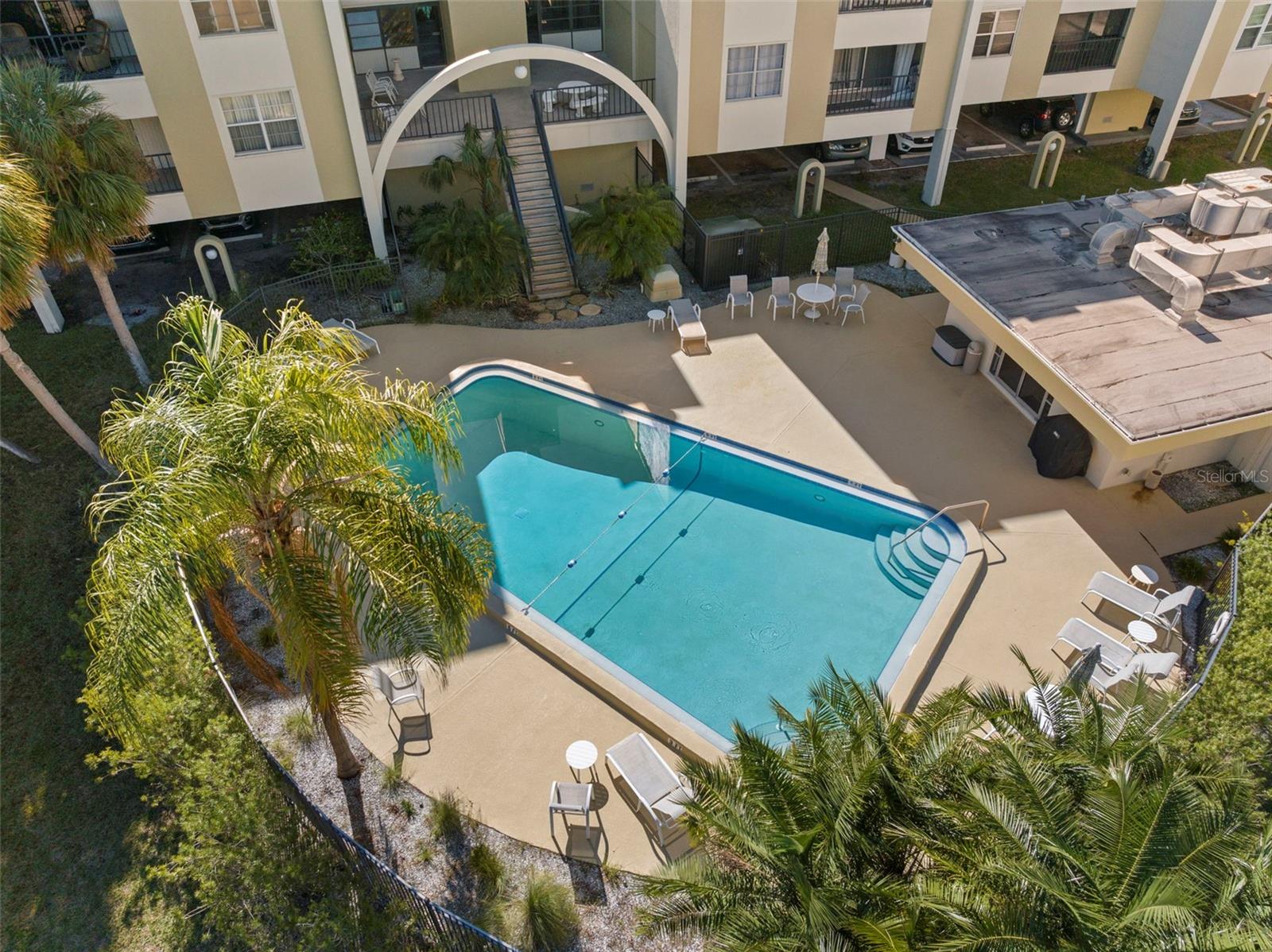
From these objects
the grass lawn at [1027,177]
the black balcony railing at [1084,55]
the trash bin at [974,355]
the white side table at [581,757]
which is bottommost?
the white side table at [581,757]

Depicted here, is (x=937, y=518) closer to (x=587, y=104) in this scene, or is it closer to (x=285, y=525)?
(x=285, y=525)

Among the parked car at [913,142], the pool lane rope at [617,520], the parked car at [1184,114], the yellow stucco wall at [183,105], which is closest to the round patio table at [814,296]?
the pool lane rope at [617,520]

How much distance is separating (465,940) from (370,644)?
3.80 metres

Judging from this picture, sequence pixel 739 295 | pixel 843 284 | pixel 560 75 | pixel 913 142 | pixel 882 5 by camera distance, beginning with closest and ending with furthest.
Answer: pixel 739 295
pixel 843 284
pixel 882 5
pixel 560 75
pixel 913 142

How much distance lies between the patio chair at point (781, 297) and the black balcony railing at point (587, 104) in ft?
22.3

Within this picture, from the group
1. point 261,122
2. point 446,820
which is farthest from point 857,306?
point 446,820

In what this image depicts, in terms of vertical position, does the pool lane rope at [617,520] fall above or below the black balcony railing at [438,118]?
below

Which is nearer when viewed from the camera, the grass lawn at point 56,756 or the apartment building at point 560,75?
the grass lawn at point 56,756

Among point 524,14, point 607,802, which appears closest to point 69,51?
point 524,14

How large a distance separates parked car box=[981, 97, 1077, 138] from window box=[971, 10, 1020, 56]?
5363 millimetres

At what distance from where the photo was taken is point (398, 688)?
13.7 m

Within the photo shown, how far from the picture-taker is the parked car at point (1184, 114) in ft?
104

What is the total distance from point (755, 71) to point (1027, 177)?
11217 millimetres

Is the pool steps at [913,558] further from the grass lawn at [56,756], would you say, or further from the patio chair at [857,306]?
the grass lawn at [56,756]
